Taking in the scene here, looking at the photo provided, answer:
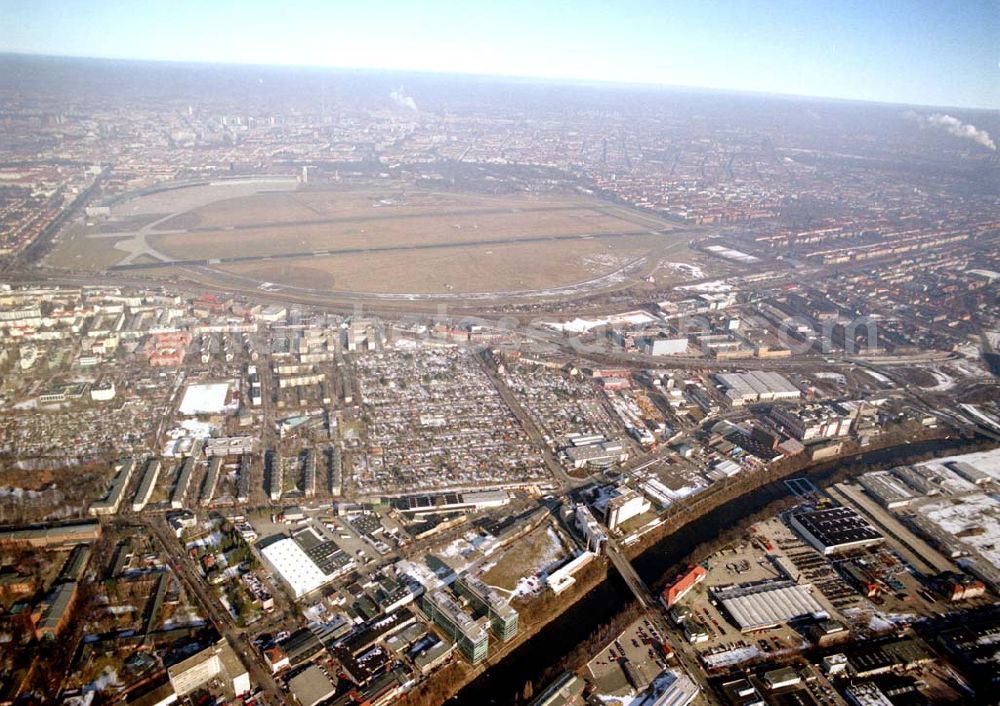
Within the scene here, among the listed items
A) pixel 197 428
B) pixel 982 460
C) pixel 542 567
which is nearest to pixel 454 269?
pixel 197 428

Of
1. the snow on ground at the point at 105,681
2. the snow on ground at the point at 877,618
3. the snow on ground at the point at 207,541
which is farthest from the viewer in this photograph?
the snow on ground at the point at 207,541

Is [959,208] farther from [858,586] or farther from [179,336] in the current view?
[179,336]

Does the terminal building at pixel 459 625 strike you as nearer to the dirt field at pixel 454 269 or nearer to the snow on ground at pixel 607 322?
the snow on ground at pixel 607 322

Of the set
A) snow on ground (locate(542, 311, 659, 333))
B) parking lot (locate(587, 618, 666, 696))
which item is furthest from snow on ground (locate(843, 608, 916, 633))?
snow on ground (locate(542, 311, 659, 333))

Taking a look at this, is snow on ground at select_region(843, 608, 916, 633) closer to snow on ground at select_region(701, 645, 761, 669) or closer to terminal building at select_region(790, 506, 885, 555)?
terminal building at select_region(790, 506, 885, 555)

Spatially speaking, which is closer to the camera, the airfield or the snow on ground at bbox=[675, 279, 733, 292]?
the airfield

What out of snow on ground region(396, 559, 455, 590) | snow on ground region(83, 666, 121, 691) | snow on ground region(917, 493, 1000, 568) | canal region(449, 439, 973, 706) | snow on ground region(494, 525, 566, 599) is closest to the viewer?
snow on ground region(83, 666, 121, 691)

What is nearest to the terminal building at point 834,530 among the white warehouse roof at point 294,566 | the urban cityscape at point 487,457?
the urban cityscape at point 487,457

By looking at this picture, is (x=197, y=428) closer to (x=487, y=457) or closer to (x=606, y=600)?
(x=487, y=457)
